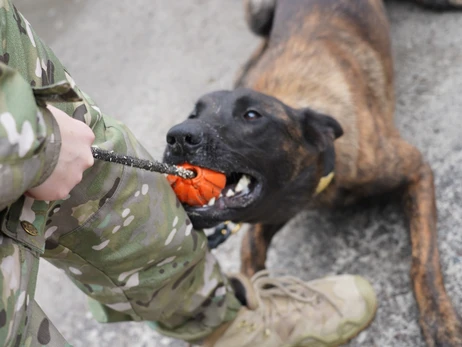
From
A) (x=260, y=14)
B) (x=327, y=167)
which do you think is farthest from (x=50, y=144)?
(x=260, y=14)

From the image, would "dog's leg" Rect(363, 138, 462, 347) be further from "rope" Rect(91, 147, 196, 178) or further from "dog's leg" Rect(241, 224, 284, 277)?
"rope" Rect(91, 147, 196, 178)

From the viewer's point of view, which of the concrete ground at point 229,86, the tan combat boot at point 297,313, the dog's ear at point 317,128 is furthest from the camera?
the concrete ground at point 229,86

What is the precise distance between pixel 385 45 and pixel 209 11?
209 cm

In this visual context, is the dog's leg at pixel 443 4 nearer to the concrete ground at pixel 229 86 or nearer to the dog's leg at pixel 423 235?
the concrete ground at pixel 229 86

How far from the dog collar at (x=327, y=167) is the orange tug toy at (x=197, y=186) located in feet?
2.18

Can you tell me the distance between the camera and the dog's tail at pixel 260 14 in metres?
4.54

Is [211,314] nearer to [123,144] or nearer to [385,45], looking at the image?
[123,144]

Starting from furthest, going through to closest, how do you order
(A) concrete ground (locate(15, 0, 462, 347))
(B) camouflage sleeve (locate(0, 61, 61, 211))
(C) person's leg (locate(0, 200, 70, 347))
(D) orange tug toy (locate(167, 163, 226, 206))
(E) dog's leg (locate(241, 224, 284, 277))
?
(E) dog's leg (locate(241, 224, 284, 277))
(A) concrete ground (locate(15, 0, 462, 347))
(D) orange tug toy (locate(167, 163, 226, 206))
(C) person's leg (locate(0, 200, 70, 347))
(B) camouflage sleeve (locate(0, 61, 61, 211))

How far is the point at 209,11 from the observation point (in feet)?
17.7

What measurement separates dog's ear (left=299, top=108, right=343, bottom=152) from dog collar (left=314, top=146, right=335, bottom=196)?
0.13 ft

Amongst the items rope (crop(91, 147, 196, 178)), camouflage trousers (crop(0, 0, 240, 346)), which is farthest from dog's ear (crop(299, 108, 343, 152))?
rope (crop(91, 147, 196, 178))

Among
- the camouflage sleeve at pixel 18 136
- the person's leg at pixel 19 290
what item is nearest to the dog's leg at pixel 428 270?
the person's leg at pixel 19 290

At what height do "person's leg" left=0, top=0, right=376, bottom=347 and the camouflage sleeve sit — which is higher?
the camouflage sleeve

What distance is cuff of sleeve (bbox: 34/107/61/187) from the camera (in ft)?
4.25
